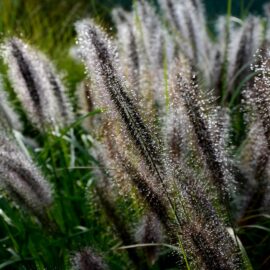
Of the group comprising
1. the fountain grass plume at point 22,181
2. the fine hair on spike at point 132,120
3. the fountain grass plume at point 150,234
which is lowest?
the fountain grass plume at point 150,234

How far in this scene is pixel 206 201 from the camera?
1.96m

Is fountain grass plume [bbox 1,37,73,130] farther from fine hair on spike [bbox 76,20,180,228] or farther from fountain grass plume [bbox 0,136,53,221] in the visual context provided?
fine hair on spike [bbox 76,20,180,228]

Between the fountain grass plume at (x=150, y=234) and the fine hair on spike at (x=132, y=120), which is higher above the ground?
the fine hair on spike at (x=132, y=120)

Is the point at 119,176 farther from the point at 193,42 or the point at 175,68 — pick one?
the point at 193,42

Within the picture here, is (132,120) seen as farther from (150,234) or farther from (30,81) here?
(30,81)

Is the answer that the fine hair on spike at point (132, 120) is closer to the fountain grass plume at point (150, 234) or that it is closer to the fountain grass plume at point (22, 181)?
the fountain grass plume at point (150, 234)

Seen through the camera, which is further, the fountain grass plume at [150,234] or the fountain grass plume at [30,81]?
the fountain grass plume at [30,81]

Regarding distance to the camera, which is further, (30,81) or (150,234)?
(30,81)

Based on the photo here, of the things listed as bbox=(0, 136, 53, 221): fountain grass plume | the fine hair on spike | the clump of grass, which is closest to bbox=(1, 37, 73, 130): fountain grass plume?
the clump of grass

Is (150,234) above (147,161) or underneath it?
underneath

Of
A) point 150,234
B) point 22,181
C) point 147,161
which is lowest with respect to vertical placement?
point 150,234

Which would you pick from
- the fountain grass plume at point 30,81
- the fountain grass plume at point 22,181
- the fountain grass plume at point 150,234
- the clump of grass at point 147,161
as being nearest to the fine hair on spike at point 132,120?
the clump of grass at point 147,161

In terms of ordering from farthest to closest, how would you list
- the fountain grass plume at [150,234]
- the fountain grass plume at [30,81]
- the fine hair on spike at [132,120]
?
1. the fountain grass plume at [30,81]
2. the fountain grass plume at [150,234]
3. the fine hair on spike at [132,120]

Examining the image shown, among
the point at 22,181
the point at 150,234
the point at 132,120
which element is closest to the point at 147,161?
the point at 132,120
